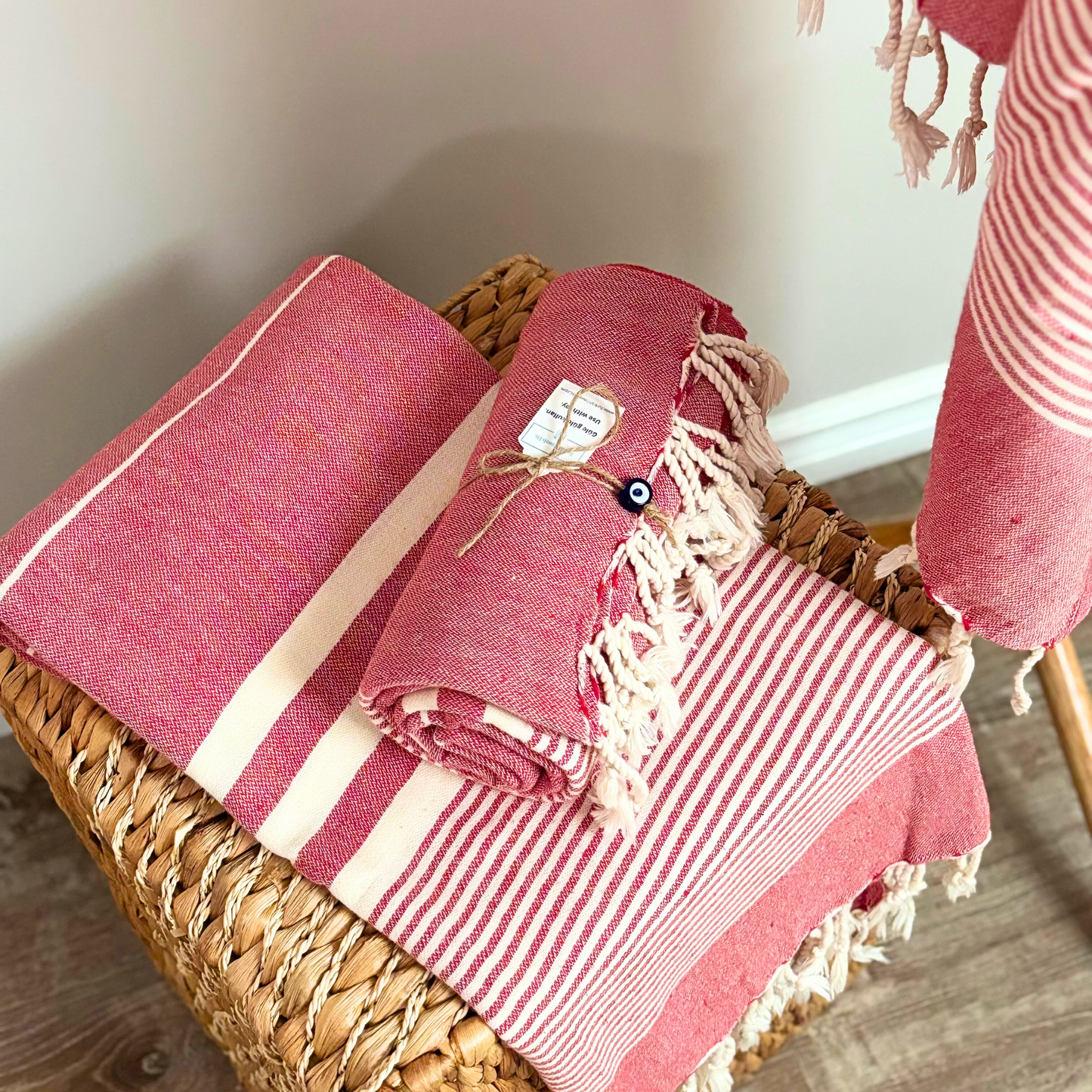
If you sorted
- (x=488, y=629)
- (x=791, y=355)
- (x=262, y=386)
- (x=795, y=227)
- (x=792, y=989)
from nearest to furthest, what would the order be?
(x=488, y=629) → (x=262, y=386) → (x=792, y=989) → (x=795, y=227) → (x=791, y=355)

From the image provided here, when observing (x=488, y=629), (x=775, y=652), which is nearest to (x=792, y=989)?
(x=775, y=652)

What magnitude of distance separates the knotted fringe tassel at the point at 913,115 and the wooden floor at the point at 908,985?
800mm

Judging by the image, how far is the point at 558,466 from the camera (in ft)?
1.89

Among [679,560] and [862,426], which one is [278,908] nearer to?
[679,560]

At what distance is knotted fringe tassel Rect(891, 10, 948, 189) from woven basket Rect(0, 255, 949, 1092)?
0.91 ft

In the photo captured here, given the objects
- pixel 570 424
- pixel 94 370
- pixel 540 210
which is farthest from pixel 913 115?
pixel 94 370

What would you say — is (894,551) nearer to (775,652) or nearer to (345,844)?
(775,652)

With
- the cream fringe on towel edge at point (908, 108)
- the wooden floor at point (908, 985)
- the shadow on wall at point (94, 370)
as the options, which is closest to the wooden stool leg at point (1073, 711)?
the wooden floor at point (908, 985)

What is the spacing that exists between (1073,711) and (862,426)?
16.0 inches

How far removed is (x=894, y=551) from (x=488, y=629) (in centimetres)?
24

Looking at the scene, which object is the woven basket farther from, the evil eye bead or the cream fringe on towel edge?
the cream fringe on towel edge

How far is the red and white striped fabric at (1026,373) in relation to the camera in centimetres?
34

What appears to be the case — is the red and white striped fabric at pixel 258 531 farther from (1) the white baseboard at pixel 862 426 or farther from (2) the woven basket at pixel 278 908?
(1) the white baseboard at pixel 862 426

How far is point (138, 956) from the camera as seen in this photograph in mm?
1052
